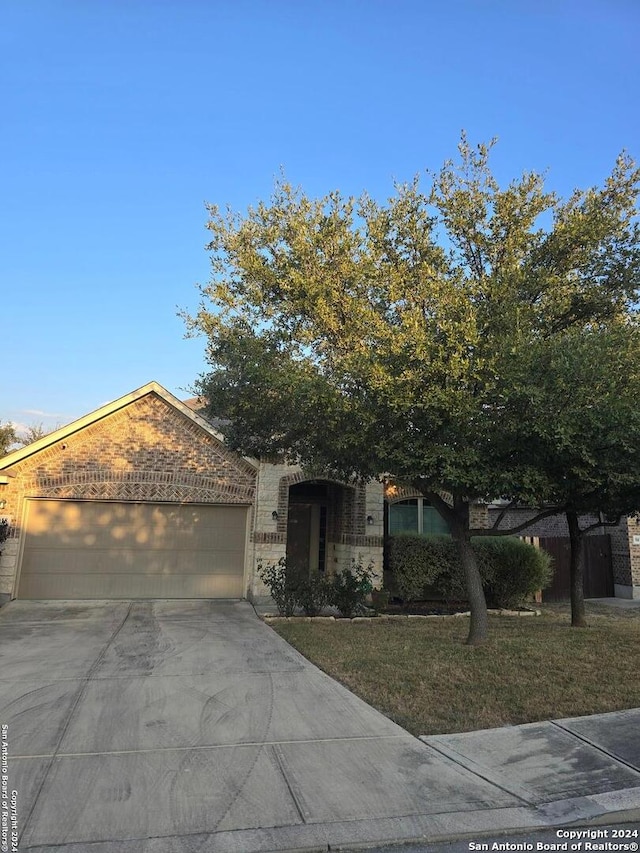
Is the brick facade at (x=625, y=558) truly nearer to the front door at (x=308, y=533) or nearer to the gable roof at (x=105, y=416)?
the front door at (x=308, y=533)

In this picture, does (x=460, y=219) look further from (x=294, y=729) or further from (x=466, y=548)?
(x=294, y=729)

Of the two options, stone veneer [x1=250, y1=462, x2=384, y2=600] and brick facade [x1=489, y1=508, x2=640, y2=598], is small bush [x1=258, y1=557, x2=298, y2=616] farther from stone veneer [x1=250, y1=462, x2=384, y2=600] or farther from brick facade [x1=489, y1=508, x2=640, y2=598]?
brick facade [x1=489, y1=508, x2=640, y2=598]

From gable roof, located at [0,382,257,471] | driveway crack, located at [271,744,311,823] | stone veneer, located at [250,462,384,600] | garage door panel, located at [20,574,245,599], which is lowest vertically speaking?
driveway crack, located at [271,744,311,823]

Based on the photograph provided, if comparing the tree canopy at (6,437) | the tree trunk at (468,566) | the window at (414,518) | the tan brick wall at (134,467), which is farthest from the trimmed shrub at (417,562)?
the tree canopy at (6,437)

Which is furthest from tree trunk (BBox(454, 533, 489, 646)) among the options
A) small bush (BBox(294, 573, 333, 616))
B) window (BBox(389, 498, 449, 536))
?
window (BBox(389, 498, 449, 536))

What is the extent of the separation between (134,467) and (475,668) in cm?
893

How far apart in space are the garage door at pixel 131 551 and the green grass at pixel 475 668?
367 cm

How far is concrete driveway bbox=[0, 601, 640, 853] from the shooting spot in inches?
139

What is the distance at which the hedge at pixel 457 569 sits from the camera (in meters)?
13.6

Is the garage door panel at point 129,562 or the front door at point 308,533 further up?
the front door at point 308,533

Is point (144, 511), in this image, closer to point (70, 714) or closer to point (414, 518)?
point (414, 518)

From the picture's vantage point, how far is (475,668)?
7297 millimetres

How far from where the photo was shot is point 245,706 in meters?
5.91

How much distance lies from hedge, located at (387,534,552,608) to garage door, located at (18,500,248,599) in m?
3.92
